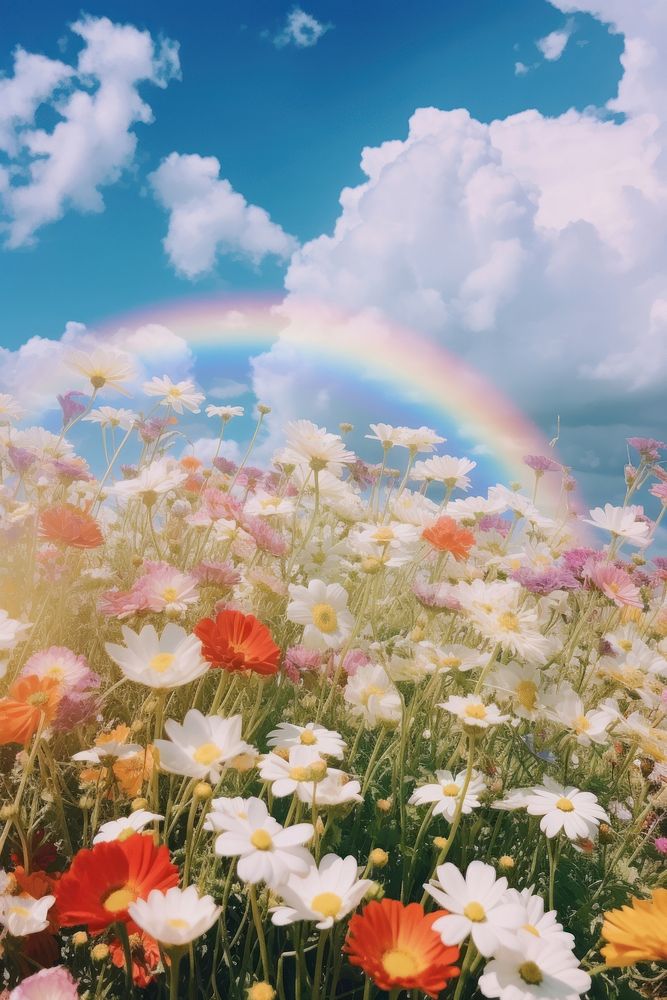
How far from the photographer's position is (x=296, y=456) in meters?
1.88

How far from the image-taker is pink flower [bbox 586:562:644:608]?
156cm

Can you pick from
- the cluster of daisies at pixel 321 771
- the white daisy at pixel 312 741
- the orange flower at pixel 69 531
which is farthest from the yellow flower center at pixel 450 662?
the orange flower at pixel 69 531

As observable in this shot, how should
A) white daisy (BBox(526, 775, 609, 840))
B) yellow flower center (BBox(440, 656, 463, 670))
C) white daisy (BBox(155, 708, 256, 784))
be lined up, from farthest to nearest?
yellow flower center (BBox(440, 656, 463, 670)) → white daisy (BBox(526, 775, 609, 840)) → white daisy (BBox(155, 708, 256, 784))

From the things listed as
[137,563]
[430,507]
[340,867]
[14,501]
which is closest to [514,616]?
[340,867]

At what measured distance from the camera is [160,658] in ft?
3.32

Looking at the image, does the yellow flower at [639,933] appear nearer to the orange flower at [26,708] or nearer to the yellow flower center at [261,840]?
the yellow flower center at [261,840]

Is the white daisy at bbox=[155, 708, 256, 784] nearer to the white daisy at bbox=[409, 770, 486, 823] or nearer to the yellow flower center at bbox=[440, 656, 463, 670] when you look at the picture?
the white daisy at bbox=[409, 770, 486, 823]

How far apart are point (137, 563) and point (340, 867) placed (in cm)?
142

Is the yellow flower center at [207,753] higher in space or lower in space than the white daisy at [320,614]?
lower

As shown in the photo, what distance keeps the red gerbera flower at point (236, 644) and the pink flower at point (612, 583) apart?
0.92m

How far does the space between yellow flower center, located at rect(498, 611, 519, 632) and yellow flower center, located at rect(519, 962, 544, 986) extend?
23.8 inches

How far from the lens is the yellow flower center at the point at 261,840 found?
761 millimetres

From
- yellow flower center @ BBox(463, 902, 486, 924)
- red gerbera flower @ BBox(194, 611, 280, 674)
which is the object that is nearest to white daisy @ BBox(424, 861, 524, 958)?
yellow flower center @ BBox(463, 902, 486, 924)

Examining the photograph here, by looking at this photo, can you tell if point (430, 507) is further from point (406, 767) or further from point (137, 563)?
point (406, 767)
